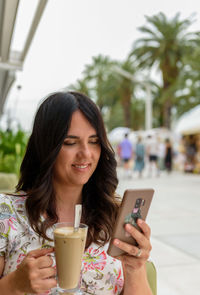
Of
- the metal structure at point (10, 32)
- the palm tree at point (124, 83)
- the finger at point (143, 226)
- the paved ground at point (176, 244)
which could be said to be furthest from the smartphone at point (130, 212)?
the palm tree at point (124, 83)

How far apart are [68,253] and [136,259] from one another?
0.28 metres

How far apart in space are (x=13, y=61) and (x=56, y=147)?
21.9 ft

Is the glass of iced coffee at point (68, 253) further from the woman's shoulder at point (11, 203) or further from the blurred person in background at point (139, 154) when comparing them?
the blurred person in background at point (139, 154)

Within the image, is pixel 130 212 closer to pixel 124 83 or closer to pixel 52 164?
pixel 52 164

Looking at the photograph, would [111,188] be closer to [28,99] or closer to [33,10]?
[33,10]

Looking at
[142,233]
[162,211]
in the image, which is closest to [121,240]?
[142,233]

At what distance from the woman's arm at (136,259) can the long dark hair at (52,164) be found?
0.67 ft

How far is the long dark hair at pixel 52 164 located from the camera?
143 centimetres

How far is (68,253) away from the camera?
1.03 m

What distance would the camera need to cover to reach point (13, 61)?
25.1 feet

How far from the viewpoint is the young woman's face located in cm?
143

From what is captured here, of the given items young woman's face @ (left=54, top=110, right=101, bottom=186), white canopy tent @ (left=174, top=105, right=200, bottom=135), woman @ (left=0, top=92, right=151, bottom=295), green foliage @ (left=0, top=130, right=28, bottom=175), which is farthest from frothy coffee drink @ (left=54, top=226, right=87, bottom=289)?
white canopy tent @ (left=174, top=105, right=200, bottom=135)

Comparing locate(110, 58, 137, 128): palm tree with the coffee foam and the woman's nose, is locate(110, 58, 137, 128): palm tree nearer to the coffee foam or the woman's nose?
the woman's nose

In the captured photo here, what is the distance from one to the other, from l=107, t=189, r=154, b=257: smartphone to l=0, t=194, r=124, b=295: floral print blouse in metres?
0.34
